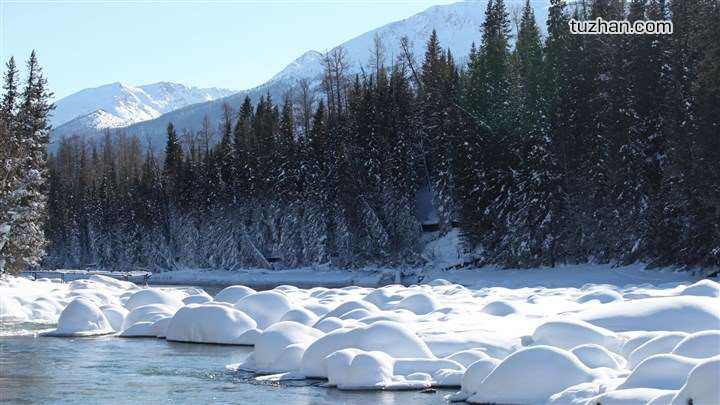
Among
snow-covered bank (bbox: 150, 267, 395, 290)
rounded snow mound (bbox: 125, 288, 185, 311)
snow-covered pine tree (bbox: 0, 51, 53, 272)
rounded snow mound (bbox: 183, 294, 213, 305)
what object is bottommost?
snow-covered bank (bbox: 150, 267, 395, 290)

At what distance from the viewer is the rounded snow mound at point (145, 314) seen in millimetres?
29578

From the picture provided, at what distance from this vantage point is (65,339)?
27781mm

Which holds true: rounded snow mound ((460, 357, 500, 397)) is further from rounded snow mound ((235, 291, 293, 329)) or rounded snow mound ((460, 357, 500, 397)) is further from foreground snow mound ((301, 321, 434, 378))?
rounded snow mound ((235, 291, 293, 329))

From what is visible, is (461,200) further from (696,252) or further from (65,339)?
(65,339)

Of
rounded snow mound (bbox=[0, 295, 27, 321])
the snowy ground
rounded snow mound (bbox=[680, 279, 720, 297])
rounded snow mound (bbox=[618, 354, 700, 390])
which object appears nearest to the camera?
rounded snow mound (bbox=[618, 354, 700, 390])

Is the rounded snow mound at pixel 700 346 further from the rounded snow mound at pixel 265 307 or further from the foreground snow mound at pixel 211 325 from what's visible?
the rounded snow mound at pixel 265 307

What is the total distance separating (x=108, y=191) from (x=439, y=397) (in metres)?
90.1

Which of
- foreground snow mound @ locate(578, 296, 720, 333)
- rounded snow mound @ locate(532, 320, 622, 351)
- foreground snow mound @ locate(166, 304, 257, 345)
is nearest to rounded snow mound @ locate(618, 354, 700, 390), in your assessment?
rounded snow mound @ locate(532, 320, 622, 351)

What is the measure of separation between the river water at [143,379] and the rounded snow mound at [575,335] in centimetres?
286

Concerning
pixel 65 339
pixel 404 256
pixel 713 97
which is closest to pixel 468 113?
pixel 404 256

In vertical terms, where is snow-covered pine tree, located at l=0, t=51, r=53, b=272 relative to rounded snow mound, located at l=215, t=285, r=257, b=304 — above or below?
above

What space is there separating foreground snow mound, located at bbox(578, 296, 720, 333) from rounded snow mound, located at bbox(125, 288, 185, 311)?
16.4m

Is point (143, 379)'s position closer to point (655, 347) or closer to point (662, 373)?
point (655, 347)

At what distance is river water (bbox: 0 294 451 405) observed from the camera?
677 inches
